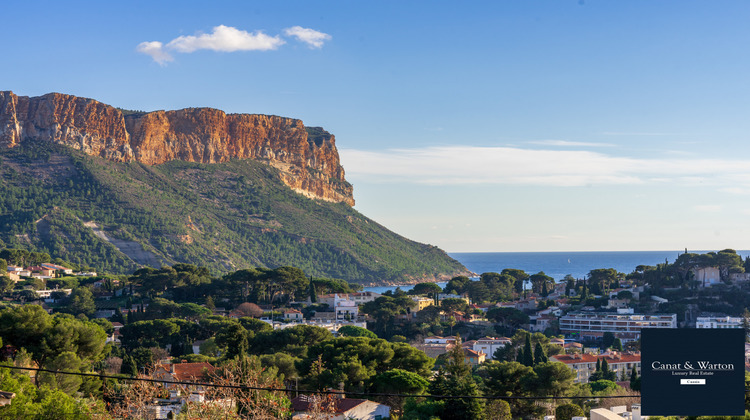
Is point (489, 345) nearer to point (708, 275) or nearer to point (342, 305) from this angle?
point (342, 305)

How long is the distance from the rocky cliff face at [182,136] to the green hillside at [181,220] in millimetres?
1906

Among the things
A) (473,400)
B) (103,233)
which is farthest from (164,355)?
(103,233)

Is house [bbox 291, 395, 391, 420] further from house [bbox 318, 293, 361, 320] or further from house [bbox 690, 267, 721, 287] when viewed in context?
house [bbox 690, 267, 721, 287]

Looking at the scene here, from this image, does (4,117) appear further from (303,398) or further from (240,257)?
(303,398)

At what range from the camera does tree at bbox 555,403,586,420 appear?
2564 cm

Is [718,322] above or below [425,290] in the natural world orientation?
below

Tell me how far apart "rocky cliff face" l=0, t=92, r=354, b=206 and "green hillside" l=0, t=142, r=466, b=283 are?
1906 mm

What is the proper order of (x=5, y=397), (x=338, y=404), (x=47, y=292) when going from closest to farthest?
1. (x=5, y=397)
2. (x=338, y=404)
3. (x=47, y=292)

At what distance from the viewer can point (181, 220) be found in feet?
393

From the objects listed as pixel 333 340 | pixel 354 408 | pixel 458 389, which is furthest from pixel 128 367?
pixel 458 389

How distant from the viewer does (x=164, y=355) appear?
140ft

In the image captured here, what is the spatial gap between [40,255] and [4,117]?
40008mm

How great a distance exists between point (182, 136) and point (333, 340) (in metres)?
106

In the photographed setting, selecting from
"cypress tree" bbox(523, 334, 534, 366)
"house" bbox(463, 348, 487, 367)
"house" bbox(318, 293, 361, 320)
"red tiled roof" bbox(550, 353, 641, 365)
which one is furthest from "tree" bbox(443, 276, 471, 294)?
"cypress tree" bbox(523, 334, 534, 366)
